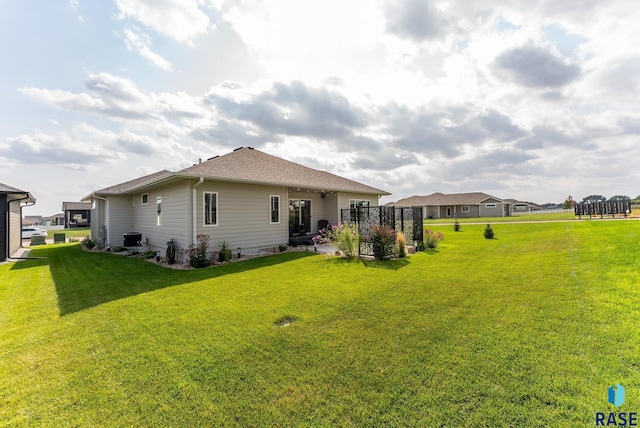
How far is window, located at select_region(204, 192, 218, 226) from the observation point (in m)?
9.75

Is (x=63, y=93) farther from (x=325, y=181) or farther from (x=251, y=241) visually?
(x=325, y=181)

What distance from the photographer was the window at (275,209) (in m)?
12.0

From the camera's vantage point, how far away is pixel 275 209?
12094mm

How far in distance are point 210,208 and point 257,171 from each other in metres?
2.80

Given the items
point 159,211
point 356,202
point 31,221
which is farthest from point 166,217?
point 31,221

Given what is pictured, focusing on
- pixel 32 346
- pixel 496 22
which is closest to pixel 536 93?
pixel 496 22

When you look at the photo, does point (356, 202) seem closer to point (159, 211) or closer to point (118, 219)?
point (159, 211)

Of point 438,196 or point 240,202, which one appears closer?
point 240,202

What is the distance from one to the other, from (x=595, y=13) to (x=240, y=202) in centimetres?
1217

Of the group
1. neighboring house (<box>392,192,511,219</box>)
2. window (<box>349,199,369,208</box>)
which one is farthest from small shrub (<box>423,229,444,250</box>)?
neighboring house (<box>392,192,511,219</box>)

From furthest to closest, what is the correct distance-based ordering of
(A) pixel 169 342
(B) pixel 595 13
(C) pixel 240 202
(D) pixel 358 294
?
(C) pixel 240 202, (B) pixel 595 13, (D) pixel 358 294, (A) pixel 169 342

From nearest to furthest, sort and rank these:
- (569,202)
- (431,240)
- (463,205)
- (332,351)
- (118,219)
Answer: (332,351), (431,240), (118,219), (463,205), (569,202)

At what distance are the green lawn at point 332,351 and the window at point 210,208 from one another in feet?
11.8

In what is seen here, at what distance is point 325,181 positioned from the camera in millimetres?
14617
